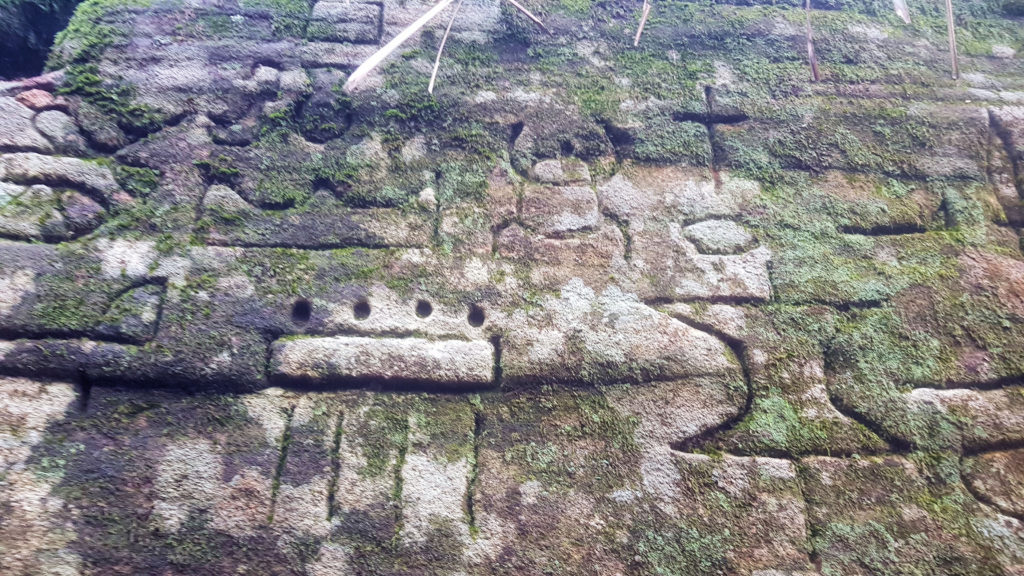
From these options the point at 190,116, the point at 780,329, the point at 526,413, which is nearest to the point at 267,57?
the point at 190,116

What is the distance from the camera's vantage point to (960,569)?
202 centimetres

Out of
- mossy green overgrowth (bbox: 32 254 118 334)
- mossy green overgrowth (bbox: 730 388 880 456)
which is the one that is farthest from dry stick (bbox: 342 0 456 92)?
mossy green overgrowth (bbox: 730 388 880 456)

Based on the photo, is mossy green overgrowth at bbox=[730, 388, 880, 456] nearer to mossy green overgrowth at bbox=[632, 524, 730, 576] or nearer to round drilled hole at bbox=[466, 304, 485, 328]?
mossy green overgrowth at bbox=[632, 524, 730, 576]

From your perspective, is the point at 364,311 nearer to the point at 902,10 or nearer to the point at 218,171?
the point at 218,171

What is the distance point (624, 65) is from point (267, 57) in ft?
5.67

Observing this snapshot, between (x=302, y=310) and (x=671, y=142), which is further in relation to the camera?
(x=671, y=142)

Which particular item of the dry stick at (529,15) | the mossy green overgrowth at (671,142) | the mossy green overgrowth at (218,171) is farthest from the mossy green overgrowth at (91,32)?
the mossy green overgrowth at (671,142)

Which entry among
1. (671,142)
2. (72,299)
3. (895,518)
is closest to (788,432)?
(895,518)

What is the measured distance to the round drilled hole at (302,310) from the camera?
2.33 metres

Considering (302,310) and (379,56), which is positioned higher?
(379,56)

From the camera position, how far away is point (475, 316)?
2.38 metres

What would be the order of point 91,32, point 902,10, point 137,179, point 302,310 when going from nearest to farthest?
point 302,310, point 137,179, point 91,32, point 902,10

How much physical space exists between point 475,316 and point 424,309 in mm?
204

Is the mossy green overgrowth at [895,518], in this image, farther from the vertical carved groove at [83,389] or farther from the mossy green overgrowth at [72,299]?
the mossy green overgrowth at [72,299]
